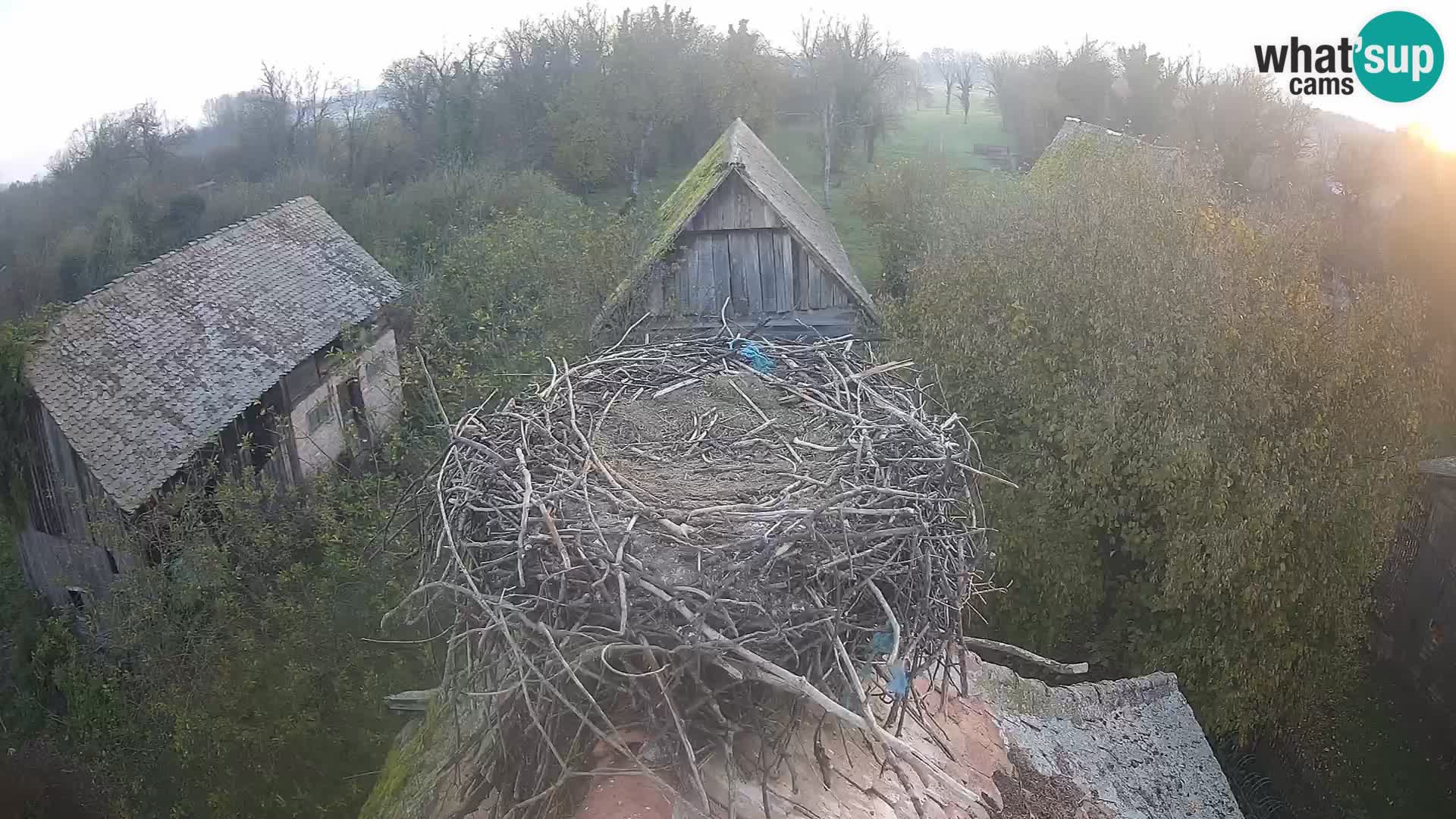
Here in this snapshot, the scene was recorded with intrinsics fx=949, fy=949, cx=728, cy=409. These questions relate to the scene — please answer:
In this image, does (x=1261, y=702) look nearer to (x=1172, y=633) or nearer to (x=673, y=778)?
(x=1172, y=633)

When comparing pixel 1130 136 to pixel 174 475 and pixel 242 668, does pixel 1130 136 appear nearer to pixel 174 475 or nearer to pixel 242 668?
pixel 242 668

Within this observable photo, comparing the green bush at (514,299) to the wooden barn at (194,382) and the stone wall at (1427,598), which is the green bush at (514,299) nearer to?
the wooden barn at (194,382)

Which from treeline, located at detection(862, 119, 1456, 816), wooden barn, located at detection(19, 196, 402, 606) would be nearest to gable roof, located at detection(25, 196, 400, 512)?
wooden barn, located at detection(19, 196, 402, 606)

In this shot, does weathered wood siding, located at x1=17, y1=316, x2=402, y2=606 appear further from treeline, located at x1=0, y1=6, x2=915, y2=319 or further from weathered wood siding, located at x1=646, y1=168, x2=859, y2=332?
treeline, located at x1=0, y1=6, x2=915, y2=319

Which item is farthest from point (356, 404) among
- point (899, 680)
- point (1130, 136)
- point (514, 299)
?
point (899, 680)

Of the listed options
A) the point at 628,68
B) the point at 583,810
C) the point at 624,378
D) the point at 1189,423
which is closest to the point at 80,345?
the point at 624,378
